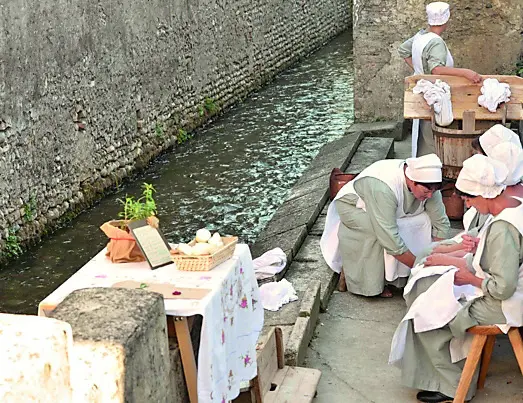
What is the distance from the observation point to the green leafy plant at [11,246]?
305 inches

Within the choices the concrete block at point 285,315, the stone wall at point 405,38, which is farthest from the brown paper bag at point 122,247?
the stone wall at point 405,38

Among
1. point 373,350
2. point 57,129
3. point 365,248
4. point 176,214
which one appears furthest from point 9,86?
point 373,350

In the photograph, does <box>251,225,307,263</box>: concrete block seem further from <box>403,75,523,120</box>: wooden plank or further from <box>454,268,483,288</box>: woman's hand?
<box>454,268,483,288</box>: woman's hand

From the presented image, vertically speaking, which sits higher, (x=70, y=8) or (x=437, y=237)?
(x=70, y=8)

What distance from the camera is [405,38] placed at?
10.1 metres

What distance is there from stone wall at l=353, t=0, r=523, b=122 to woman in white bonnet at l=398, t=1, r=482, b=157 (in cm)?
191

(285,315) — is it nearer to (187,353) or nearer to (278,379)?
(278,379)

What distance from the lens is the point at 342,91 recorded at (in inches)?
571

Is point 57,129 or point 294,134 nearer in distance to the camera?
point 57,129

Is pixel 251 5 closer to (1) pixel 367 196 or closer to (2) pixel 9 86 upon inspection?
(2) pixel 9 86

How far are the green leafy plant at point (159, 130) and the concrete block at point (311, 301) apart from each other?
5.72 metres

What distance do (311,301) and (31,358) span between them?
2.99 metres

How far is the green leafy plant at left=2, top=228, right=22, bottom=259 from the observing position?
Result: 7.75m

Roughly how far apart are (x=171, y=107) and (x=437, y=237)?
20.7 ft
